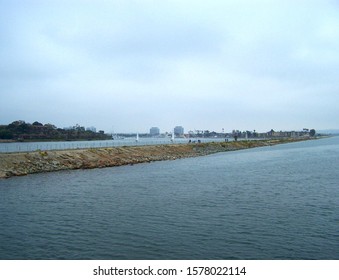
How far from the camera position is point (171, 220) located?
17688mm

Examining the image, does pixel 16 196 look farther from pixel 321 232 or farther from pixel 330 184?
pixel 330 184

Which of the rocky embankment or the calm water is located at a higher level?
the rocky embankment

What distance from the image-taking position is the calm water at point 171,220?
13273mm

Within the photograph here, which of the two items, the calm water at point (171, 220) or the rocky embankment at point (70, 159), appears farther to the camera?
the rocky embankment at point (70, 159)

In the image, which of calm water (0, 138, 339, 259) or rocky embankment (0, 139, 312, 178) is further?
rocky embankment (0, 139, 312, 178)

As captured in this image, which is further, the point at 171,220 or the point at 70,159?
the point at 70,159

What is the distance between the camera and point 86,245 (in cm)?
1400

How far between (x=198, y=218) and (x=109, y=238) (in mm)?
5124

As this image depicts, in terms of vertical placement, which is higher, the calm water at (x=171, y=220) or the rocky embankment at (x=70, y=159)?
the rocky embankment at (x=70, y=159)

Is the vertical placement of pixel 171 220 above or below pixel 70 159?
below

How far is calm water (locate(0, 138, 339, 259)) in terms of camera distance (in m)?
13.3

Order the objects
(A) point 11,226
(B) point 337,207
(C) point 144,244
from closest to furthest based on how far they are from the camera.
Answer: (C) point 144,244 < (A) point 11,226 < (B) point 337,207
